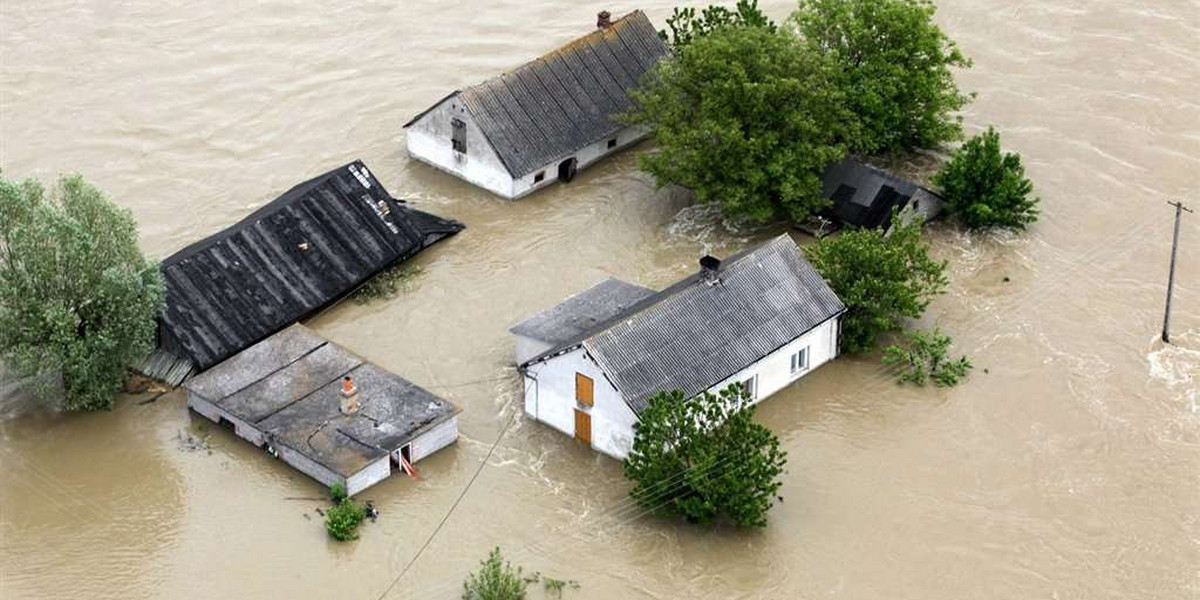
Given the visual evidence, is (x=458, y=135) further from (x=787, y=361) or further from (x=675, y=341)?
(x=787, y=361)

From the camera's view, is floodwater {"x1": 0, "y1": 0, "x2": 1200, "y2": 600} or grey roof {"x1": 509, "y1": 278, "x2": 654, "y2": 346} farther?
grey roof {"x1": 509, "y1": 278, "x2": 654, "y2": 346}

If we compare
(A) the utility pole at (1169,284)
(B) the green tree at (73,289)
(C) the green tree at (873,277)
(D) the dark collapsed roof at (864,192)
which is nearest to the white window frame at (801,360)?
(C) the green tree at (873,277)

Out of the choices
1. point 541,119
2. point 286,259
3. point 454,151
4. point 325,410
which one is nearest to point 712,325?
point 325,410

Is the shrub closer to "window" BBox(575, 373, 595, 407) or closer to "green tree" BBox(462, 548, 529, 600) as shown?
"green tree" BBox(462, 548, 529, 600)

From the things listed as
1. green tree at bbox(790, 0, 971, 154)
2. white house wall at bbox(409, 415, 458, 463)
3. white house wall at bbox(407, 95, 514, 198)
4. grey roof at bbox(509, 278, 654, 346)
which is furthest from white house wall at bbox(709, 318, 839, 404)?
white house wall at bbox(407, 95, 514, 198)

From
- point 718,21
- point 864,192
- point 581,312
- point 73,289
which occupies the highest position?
point 718,21

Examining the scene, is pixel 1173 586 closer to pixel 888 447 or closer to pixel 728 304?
pixel 888 447
